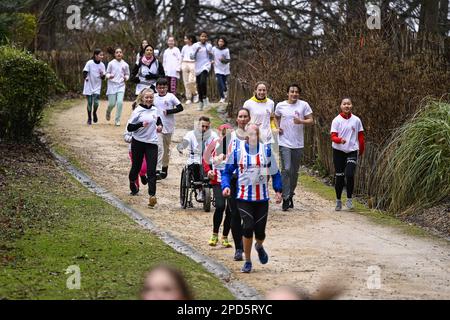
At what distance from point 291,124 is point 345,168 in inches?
43.8

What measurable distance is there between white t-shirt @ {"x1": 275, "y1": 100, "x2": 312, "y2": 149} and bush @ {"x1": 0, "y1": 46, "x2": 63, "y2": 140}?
5.75m

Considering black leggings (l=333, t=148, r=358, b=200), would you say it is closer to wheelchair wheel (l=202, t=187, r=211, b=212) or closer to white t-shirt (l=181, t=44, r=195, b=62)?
wheelchair wheel (l=202, t=187, r=211, b=212)

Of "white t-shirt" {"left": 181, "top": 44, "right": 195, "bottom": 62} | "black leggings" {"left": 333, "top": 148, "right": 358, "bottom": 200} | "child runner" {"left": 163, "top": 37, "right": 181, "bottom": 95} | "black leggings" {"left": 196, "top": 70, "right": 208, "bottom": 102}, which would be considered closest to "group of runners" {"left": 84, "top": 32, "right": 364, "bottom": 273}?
"black leggings" {"left": 333, "top": 148, "right": 358, "bottom": 200}

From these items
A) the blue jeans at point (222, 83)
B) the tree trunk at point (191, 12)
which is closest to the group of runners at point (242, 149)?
the blue jeans at point (222, 83)

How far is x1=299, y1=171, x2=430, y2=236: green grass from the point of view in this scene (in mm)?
14414

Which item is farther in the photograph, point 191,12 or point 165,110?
point 191,12

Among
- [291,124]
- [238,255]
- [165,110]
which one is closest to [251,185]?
[238,255]

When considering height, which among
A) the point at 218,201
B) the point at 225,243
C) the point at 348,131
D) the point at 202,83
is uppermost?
the point at 202,83

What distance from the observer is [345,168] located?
1577cm

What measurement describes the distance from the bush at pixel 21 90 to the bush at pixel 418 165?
7076mm

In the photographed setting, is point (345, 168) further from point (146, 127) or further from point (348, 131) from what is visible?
point (146, 127)

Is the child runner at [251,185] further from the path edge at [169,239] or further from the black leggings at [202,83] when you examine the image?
the black leggings at [202,83]

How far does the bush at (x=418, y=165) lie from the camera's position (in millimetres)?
15273
